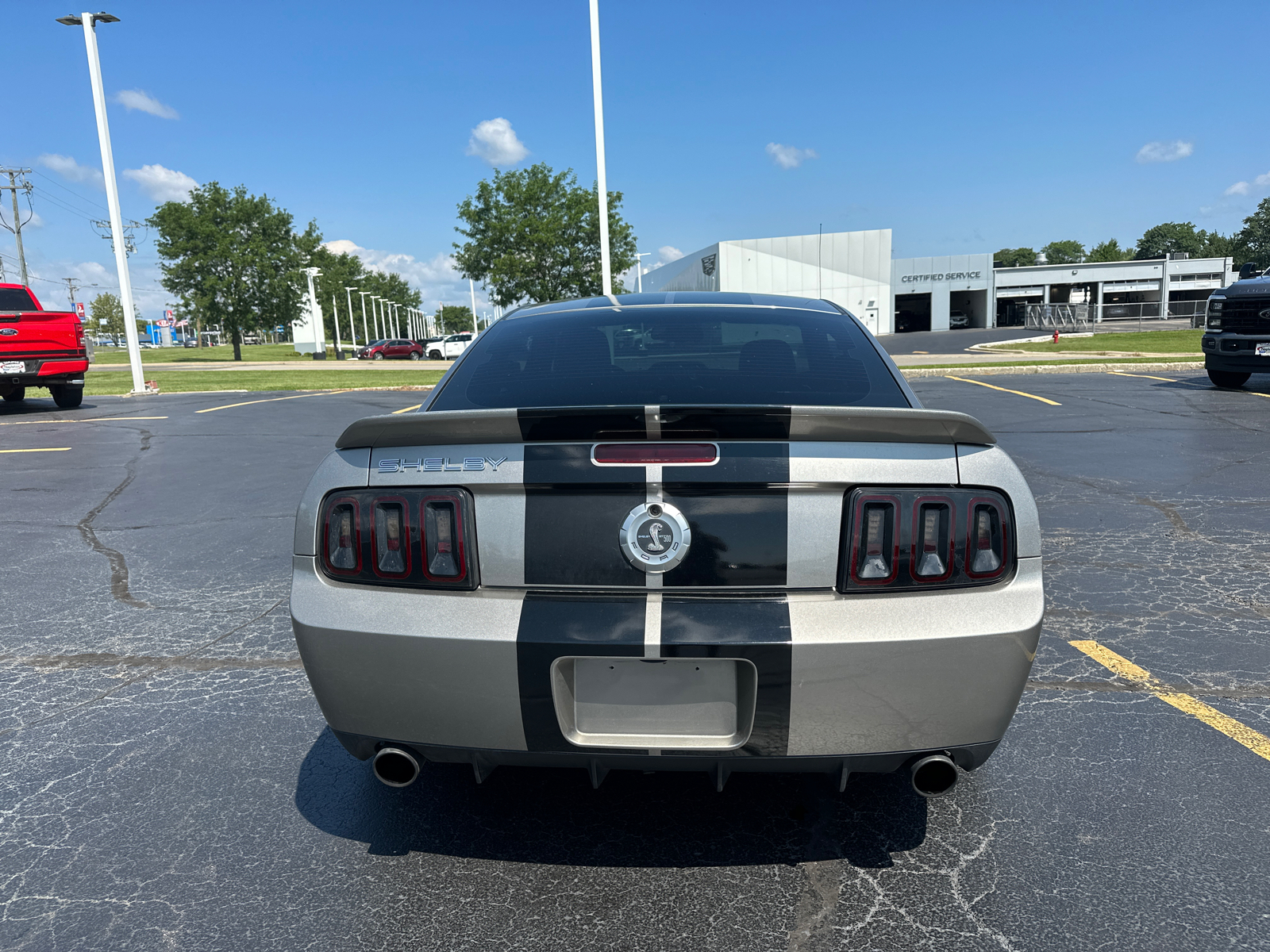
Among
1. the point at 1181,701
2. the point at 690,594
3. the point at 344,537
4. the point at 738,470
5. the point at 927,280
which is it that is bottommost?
the point at 1181,701

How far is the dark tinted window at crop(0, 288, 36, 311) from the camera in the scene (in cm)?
1453

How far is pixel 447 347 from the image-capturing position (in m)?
51.2

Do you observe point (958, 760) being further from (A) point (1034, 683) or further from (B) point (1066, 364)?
(B) point (1066, 364)

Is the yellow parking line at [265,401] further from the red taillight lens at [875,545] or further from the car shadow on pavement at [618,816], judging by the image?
the red taillight lens at [875,545]

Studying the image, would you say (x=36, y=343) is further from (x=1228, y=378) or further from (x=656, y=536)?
(x=1228, y=378)

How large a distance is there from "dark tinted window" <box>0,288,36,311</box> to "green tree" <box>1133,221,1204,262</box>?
158 m

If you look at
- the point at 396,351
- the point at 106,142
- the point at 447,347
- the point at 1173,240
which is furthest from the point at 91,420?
the point at 1173,240

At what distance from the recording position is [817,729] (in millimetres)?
2027

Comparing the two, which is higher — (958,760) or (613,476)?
(613,476)

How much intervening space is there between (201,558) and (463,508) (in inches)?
160

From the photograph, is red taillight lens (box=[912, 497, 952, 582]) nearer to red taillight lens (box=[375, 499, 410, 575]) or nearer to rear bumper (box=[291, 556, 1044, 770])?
rear bumper (box=[291, 556, 1044, 770])

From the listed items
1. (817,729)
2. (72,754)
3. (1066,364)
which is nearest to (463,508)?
(817,729)

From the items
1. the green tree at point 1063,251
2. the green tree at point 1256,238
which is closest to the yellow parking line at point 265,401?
the green tree at point 1256,238

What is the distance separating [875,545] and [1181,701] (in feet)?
6.35
